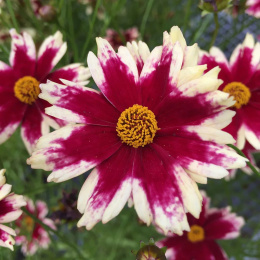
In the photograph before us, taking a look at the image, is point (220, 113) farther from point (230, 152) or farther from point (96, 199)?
point (96, 199)

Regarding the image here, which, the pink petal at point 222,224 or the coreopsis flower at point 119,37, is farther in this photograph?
the coreopsis flower at point 119,37

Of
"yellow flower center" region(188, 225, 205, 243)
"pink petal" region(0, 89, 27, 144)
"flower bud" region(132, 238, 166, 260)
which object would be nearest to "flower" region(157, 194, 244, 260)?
"yellow flower center" region(188, 225, 205, 243)

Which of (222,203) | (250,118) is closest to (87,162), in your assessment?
(250,118)

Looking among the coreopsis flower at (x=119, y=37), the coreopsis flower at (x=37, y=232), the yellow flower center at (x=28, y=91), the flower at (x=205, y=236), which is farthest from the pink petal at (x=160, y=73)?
the coreopsis flower at (x=119, y=37)

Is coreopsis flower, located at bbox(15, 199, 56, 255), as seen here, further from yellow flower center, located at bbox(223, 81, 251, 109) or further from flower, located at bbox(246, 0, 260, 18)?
flower, located at bbox(246, 0, 260, 18)

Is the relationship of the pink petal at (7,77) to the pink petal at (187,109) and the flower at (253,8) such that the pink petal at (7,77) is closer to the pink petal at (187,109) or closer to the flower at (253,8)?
the pink petal at (187,109)
